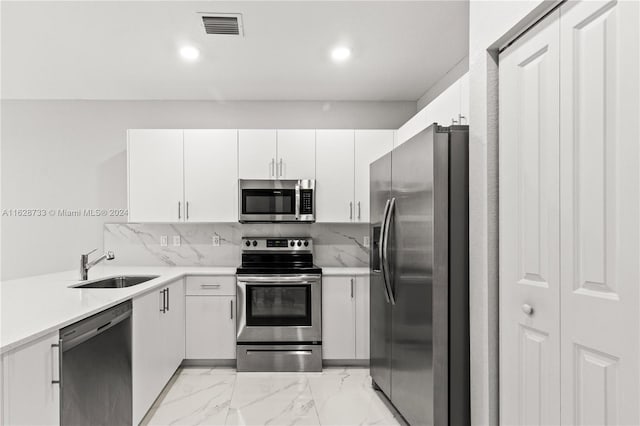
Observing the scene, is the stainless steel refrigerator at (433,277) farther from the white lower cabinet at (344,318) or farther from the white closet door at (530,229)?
the white lower cabinet at (344,318)

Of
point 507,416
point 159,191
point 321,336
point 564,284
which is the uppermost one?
point 159,191

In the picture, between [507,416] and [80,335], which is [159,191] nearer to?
[80,335]

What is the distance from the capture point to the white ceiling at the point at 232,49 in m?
2.63

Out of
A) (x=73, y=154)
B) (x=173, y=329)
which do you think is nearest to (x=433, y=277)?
(x=173, y=329)

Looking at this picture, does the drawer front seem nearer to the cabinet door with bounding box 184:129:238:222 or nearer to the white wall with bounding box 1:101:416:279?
the cabinet door with bounding box 184:129:238:222

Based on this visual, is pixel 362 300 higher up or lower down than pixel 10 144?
lower down

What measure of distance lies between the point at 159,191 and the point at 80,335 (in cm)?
239

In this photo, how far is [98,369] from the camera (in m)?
1.93

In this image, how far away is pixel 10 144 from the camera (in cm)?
439

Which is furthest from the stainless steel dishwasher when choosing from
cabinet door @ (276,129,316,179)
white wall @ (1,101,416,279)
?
white wall @ (1,101,416,279)

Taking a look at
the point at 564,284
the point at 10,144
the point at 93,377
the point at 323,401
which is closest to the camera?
the point at 564,284

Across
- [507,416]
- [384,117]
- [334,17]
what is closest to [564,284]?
[507,416]

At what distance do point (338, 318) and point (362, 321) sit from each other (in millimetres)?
217

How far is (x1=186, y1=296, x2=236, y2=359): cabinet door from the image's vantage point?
12.3 ft
